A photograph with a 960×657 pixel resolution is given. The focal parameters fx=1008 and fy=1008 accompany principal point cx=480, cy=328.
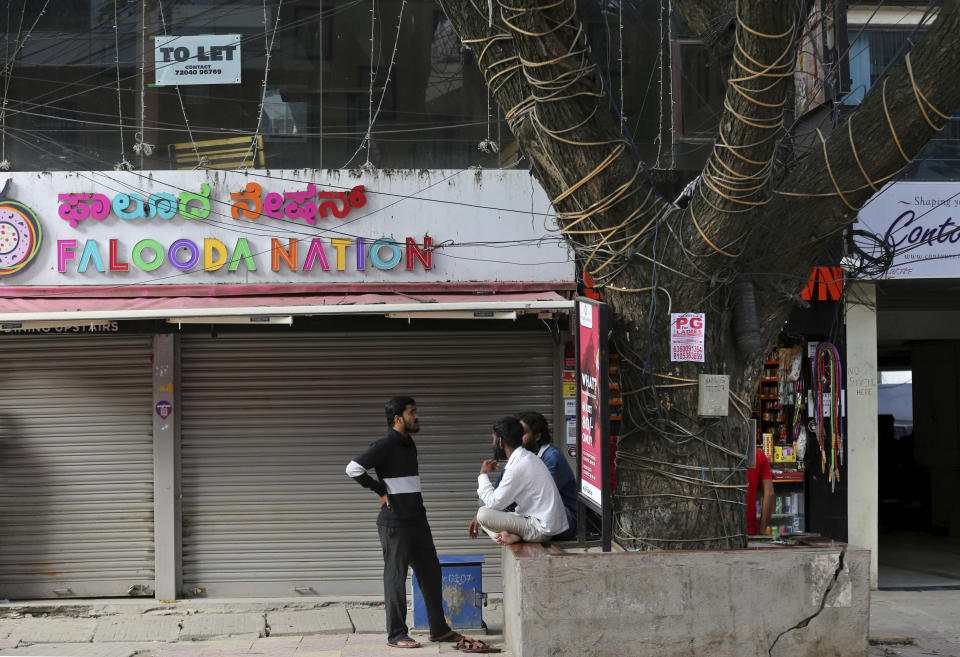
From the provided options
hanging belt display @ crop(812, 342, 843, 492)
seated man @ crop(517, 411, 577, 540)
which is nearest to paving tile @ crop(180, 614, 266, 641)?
seated man @ crop(517, 411, 577, 540)

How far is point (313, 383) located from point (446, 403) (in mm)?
1335

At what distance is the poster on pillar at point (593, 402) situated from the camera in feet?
20.2

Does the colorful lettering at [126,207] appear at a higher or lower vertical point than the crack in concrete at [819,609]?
higher

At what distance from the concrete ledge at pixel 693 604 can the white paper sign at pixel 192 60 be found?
243 inches

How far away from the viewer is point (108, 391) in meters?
9.86

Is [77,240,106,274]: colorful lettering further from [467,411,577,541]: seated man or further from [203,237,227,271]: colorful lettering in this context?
[467,411,577,541]: seated man

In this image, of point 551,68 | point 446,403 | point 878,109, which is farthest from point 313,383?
point 878,109

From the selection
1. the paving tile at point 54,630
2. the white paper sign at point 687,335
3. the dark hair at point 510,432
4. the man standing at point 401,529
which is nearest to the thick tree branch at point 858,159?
the white paper sign at point 687,335

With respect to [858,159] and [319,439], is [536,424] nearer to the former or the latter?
[319,439]

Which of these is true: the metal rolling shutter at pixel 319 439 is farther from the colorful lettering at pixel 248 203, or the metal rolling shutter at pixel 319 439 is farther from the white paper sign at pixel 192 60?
the white paper sign at pixel 192 60

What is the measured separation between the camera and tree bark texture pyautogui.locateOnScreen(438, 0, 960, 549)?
6004 millimetres

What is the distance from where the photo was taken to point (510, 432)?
7.20 m

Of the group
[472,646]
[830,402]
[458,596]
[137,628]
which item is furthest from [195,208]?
[830,402]

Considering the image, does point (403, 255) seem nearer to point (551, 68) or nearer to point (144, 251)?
point (144, 251)
